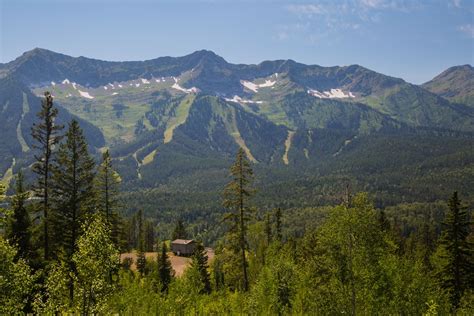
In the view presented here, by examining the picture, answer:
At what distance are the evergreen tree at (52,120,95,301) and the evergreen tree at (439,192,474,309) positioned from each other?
37.1 meters

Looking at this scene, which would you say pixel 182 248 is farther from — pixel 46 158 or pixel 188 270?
pixel 46 158

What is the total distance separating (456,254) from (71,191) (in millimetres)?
40042

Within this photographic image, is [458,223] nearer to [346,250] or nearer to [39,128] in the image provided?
[346,250]

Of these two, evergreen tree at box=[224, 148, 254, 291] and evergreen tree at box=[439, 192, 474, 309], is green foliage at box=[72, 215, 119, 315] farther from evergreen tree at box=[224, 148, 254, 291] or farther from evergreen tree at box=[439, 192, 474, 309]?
evergreen tree at box=[439, 192, 474, 309]

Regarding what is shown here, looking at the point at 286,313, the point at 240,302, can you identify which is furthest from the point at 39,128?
the point at 286,313

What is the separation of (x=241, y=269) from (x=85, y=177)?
21422 mm

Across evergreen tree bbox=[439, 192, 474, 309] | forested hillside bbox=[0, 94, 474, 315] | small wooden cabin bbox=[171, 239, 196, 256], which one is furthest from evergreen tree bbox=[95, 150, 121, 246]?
small wooden cabin bbox=[171, 239, 196, 256]

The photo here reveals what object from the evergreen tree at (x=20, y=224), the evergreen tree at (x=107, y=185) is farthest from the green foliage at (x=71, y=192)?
the evergreen tree at (x=107, y=185)

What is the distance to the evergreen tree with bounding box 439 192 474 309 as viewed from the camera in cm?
4616

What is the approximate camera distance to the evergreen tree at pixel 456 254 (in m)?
46.2

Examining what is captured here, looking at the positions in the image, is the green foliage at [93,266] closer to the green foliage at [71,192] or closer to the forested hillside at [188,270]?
the forested hillside at [188,270]

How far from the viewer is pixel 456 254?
153 feet

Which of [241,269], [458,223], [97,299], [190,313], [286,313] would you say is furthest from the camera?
[241,269]

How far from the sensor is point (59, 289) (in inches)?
969
